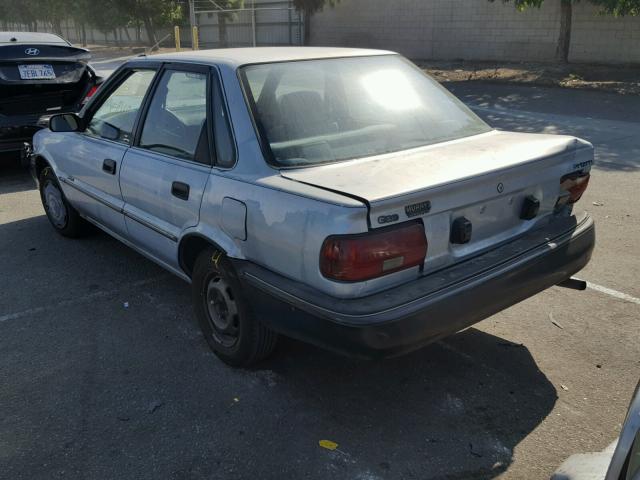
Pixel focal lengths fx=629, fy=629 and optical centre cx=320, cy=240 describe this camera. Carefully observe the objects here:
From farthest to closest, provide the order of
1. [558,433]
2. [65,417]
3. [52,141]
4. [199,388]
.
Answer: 1. [52,141]
2. [199,388]
3. [65,417]
4. [558,433]

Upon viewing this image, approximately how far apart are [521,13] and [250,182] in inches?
757

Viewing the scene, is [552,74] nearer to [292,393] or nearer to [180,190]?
[180,190]

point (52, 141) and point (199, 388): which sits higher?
point (52, 141)

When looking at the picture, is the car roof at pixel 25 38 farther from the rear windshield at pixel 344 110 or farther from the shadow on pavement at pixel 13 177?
the rear windshield at pixel 344 110

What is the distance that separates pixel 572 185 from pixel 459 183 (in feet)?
3.30

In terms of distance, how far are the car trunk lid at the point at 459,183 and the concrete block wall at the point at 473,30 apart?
53.9 feet

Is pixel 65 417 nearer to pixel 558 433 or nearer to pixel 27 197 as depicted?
pixel 558 433

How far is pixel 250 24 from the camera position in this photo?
99.4 feet

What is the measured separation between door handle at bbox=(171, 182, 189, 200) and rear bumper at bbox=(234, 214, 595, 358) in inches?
24.9

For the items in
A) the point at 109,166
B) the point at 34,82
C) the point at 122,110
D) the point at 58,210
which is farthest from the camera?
the point at 34,82

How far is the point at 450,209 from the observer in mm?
2893

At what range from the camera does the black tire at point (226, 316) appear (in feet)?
10.8

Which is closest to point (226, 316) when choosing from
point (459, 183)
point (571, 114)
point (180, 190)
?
point (180, 190)

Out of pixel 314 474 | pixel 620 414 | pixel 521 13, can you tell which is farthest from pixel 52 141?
pixel 521 13
